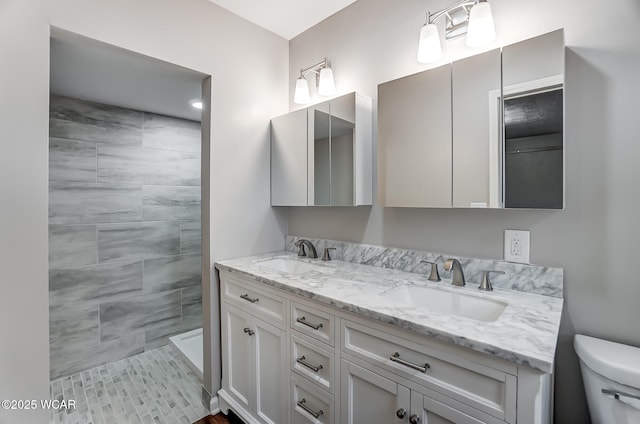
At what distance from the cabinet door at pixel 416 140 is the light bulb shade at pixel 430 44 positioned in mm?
89

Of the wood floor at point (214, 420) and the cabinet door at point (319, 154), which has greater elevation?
the cabinet door at point (319, 154)

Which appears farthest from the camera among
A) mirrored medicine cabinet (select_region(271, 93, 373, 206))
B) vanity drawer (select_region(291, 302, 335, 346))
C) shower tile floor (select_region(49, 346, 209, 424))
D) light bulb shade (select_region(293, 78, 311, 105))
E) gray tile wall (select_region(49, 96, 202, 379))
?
gray tile wall (select_region(49, 96, 202, 379))

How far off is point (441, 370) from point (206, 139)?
5.62 ft

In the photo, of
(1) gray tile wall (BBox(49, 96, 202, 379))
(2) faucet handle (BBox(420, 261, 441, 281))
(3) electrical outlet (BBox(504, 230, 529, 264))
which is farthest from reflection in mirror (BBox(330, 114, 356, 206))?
(1) gray tile wall (BBox(49, 96, 202, 379))

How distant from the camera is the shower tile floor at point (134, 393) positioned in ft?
5.95

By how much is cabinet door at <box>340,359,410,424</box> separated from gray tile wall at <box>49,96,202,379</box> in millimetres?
2183

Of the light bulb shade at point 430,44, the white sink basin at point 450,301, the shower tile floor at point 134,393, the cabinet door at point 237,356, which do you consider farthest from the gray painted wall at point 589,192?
the shower tile floor at point 134,393

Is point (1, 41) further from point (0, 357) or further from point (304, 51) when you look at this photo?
point (304, 51)

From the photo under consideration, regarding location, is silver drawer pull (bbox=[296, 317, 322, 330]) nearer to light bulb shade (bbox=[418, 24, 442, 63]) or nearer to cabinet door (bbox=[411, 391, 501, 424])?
cabinet door (bbox=[411, 391, 501, 424])

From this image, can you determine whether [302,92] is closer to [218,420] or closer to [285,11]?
[285,11]

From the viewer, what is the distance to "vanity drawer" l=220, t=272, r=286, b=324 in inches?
57.1

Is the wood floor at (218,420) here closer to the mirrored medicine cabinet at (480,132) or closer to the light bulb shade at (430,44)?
the mirrored medicine cabinet at (480,132)

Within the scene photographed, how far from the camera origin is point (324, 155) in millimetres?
1862

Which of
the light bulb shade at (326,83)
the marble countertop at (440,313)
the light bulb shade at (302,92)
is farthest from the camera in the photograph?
the light bulb shade at (302,92)
